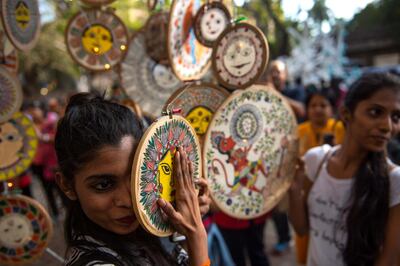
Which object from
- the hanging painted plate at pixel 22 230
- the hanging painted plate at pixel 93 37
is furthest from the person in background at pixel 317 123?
the hanging painted plate at pixel 22 230

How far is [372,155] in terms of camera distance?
1.40m

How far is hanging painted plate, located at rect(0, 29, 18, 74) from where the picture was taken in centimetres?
148

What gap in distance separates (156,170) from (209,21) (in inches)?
34.5

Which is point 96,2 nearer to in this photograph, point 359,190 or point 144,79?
point 144,79

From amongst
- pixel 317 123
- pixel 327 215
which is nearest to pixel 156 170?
pixel 327 215

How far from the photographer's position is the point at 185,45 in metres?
1.53

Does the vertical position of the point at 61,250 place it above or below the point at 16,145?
below

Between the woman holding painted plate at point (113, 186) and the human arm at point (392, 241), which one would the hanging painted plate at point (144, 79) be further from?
the human arm at point (392, 241)

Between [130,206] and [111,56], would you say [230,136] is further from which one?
[111,56]

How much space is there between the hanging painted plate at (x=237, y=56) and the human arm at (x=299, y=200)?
0.49 metres

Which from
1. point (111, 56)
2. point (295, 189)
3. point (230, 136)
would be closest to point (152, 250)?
point (230, 136)

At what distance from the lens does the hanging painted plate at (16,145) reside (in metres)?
1.54

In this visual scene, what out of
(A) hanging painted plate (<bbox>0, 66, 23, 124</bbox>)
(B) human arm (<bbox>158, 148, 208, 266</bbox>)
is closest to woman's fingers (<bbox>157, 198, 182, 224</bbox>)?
(B) human arm (<bbox>158, 148, 208, 266</bbox>)

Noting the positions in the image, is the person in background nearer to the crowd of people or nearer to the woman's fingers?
the crowd of people
